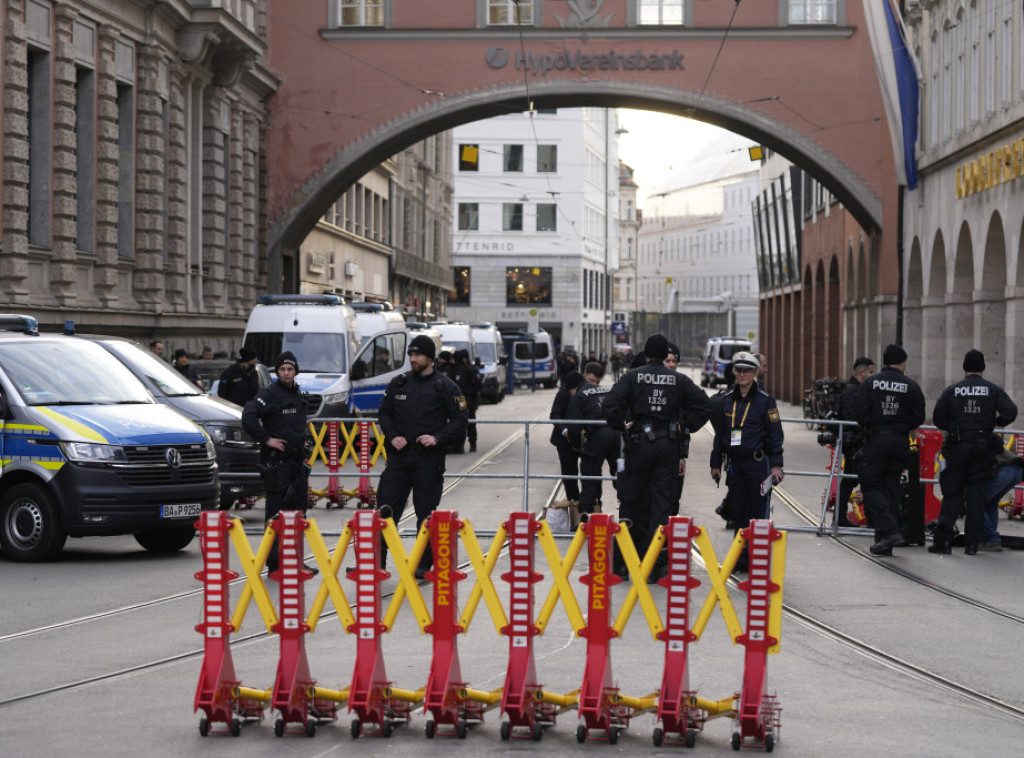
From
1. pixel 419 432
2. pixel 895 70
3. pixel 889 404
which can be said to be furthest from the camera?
pixel 895 70

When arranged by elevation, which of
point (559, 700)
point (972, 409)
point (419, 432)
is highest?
point (972, 409)

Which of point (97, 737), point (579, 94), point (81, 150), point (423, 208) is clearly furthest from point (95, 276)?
point (423, 208)

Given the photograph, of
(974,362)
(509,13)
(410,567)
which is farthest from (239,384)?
(509,13)

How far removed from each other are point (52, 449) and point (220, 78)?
2261cm

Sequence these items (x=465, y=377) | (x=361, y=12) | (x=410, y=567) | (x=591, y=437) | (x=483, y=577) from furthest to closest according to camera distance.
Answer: (x=361, y=12) < (x=465, y=377) < (x=591, y=437) < (x=483, y=577) < (x=410, y=567)

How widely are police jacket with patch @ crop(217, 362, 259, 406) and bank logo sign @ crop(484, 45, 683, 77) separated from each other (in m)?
16.8

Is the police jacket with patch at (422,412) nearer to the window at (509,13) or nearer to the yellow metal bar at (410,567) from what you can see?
the yellow metal bar at (410,567)

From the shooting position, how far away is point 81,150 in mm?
27781

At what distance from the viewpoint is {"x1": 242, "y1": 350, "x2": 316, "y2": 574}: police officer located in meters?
12.8

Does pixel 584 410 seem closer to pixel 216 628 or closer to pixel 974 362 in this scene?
pixel 974 362

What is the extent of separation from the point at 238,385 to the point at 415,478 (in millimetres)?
9523

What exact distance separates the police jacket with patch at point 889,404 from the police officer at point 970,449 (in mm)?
531

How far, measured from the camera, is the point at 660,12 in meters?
36.6

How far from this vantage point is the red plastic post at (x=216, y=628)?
23.4 ft
